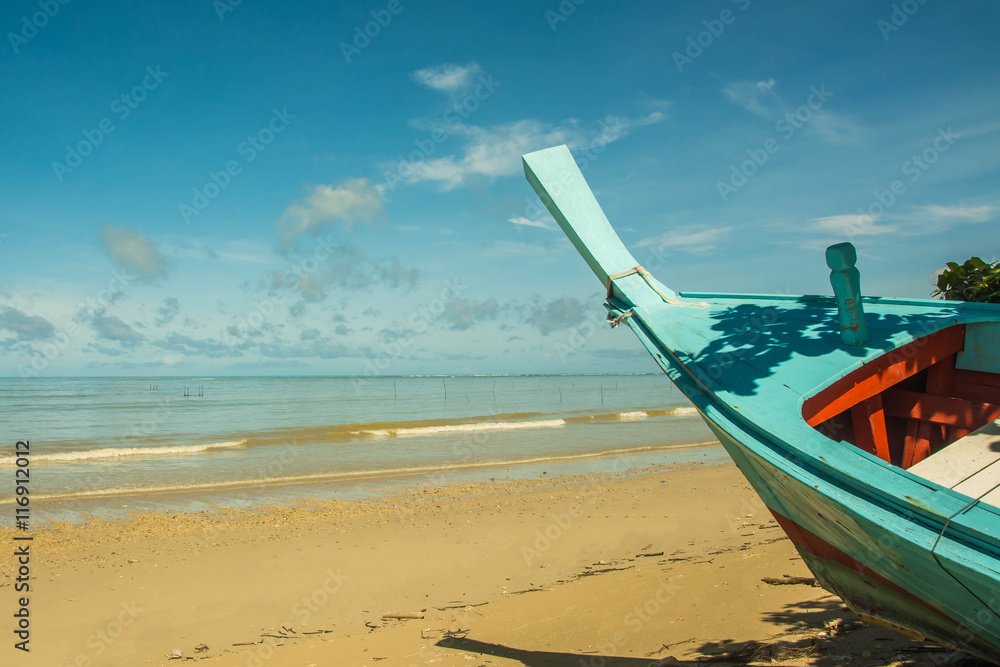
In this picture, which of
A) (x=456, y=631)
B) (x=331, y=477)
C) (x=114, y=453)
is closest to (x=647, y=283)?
(x=456, y=631)

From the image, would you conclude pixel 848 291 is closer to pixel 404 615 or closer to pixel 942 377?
pixel 942 377

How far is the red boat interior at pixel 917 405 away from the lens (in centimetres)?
305

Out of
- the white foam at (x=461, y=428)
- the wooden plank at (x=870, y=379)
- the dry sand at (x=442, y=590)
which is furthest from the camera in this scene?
the white foam at (x=461, y=428)

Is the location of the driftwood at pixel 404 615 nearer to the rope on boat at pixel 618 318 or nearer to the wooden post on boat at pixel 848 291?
the rope on boat at pixel 618 318

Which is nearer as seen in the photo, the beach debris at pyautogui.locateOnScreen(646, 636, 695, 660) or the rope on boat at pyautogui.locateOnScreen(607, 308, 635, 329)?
the rope on boat at pyautogui.locateOnScreen(607, 308, 635, 329)

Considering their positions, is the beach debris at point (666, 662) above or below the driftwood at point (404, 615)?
above

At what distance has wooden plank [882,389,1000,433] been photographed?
325cm

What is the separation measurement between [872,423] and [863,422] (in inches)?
1.8

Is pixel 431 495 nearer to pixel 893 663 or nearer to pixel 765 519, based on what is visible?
pixel 765 519

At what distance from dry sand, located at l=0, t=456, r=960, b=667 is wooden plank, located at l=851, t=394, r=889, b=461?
1476 millimetres

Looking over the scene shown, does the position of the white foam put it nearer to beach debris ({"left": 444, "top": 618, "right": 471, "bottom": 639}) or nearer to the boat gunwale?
beach debris ({"left": 444, "top": 618, "right": 471, "bottom": 639})

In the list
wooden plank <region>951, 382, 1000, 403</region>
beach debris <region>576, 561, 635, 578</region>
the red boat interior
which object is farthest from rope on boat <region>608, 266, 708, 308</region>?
beach debris <region>576, 561, 635, 578</region>

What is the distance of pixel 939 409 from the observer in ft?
11.0

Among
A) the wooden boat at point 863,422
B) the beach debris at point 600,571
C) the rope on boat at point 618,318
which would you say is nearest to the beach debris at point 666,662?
the wooden boat at point 863,422
